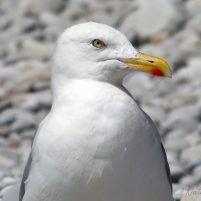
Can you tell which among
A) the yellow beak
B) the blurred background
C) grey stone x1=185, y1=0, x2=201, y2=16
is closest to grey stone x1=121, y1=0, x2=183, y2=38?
the blurred background

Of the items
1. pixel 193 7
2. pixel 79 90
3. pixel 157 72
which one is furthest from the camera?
pixel 193 7

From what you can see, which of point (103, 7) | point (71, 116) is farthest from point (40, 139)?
point (103, 7)

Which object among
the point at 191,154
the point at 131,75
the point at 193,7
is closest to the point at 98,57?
the point at 191,154

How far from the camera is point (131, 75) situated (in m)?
8.98

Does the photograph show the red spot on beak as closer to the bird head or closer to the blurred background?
the bird head

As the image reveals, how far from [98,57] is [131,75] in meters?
4.14

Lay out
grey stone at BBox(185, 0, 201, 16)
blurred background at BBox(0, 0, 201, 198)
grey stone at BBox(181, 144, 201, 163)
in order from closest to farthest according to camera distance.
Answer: grey stone at BBox(181, 144, 201, 163) → blurred background at BBox(0, 0, 201, 198) → grey stone at BBox(185, 0, 201, 16)

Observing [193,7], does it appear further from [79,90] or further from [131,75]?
[79,90]

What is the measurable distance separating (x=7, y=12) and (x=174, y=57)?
11.4ft

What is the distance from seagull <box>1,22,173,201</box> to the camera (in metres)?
4.65

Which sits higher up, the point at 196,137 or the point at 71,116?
the point at 71,116

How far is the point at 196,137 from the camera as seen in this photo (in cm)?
732

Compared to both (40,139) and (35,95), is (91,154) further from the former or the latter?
(35,95)

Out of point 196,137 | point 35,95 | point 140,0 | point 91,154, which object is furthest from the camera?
point 140,0
